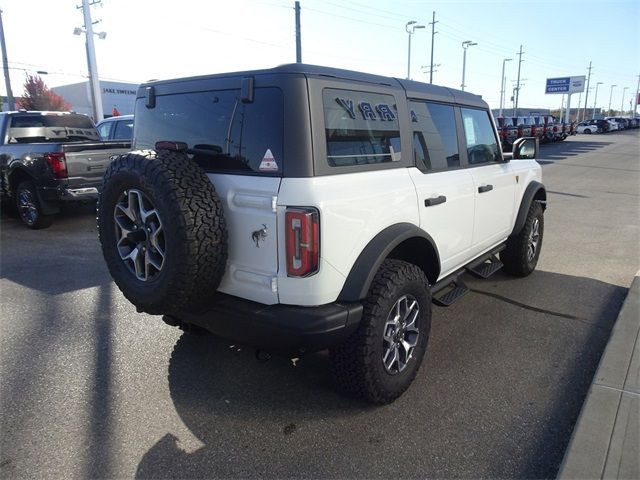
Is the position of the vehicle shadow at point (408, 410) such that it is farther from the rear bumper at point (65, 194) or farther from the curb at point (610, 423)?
the rear bumper at point (65, 194)

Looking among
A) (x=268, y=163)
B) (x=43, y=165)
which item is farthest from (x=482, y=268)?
(x=43, y=165)

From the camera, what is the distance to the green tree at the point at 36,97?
48.8 meters

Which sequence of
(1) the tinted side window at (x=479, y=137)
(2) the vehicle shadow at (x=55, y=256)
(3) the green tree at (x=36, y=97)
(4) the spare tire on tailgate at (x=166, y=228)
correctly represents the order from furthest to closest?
(3) the green tree at (x=36, y=97), (2) the vehicle shadow at (x=55, y=256), (1) the tinted side window at (x=479, y=137), (4) the spare tire on tailgate at (x=166, y=228)

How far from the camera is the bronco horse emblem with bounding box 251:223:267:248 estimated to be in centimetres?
248

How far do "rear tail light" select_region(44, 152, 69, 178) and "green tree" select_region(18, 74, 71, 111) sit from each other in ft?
161

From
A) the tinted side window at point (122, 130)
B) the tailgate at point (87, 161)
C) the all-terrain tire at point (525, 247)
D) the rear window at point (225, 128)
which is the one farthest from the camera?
the tinted side window at point (122, 130)

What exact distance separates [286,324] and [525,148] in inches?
137

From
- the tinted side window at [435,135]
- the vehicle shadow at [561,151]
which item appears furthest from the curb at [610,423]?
the vehicle shadow at [561,151]

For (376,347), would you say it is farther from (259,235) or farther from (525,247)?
(525,247)

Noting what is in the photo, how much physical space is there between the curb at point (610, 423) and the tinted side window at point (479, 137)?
1.80m

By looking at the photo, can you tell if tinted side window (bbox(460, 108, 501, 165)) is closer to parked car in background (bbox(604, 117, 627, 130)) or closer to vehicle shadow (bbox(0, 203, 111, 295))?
vehicle shadow (bbox(0, 203, 111, 295))

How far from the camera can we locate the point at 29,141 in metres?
8.07

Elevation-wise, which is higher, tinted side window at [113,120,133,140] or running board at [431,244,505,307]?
tinted side window at [113,120,133,140]

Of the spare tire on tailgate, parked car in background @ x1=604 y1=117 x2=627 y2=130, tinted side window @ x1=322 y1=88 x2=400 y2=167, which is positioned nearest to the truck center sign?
parked car in background @ x1=604 y1=117 x2=627 y2=130
